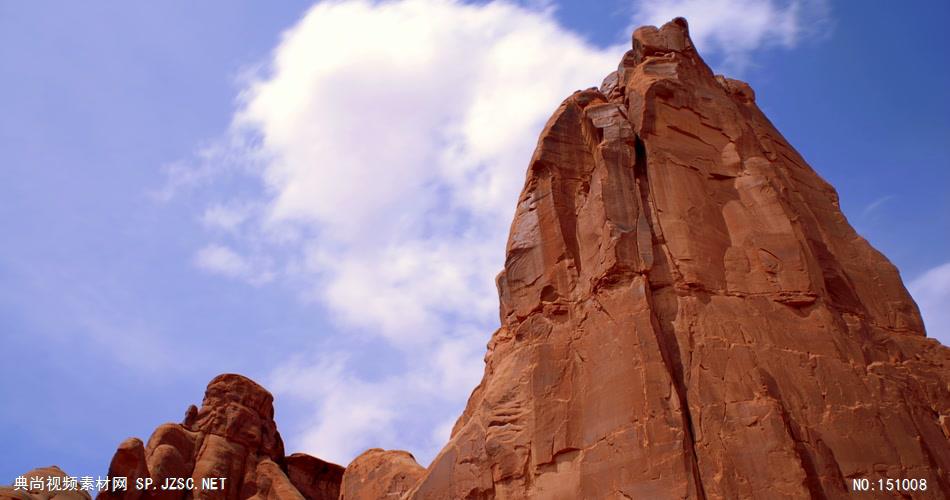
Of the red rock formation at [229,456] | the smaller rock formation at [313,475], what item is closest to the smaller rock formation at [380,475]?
the red rock formation at [229,456]

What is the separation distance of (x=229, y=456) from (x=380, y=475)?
20.2 m

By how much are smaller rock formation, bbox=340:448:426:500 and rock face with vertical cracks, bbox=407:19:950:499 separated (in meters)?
3.10

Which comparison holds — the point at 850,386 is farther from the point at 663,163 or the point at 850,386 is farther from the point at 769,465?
the point at 663,163

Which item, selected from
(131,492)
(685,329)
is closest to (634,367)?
(685,329)

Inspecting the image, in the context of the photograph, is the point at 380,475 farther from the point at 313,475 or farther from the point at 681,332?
the point at 313,475

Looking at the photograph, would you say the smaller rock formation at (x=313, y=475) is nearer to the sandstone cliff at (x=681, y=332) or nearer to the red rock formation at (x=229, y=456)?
the red rock formation at (x=229, y=456)

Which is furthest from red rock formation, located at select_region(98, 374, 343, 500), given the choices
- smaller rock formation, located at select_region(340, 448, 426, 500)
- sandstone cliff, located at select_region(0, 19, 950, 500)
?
smaller rock formation, located at select_region(340, 448, 426, 500)

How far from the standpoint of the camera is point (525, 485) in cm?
2516

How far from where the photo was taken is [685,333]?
25.0 meters

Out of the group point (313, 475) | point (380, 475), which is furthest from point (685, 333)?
point (313, 475)

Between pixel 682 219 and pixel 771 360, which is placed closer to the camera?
pixel 771 360

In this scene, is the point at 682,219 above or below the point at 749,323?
above

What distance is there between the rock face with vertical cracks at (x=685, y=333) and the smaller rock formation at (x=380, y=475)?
3104mm

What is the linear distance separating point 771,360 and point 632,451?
15.4ft
